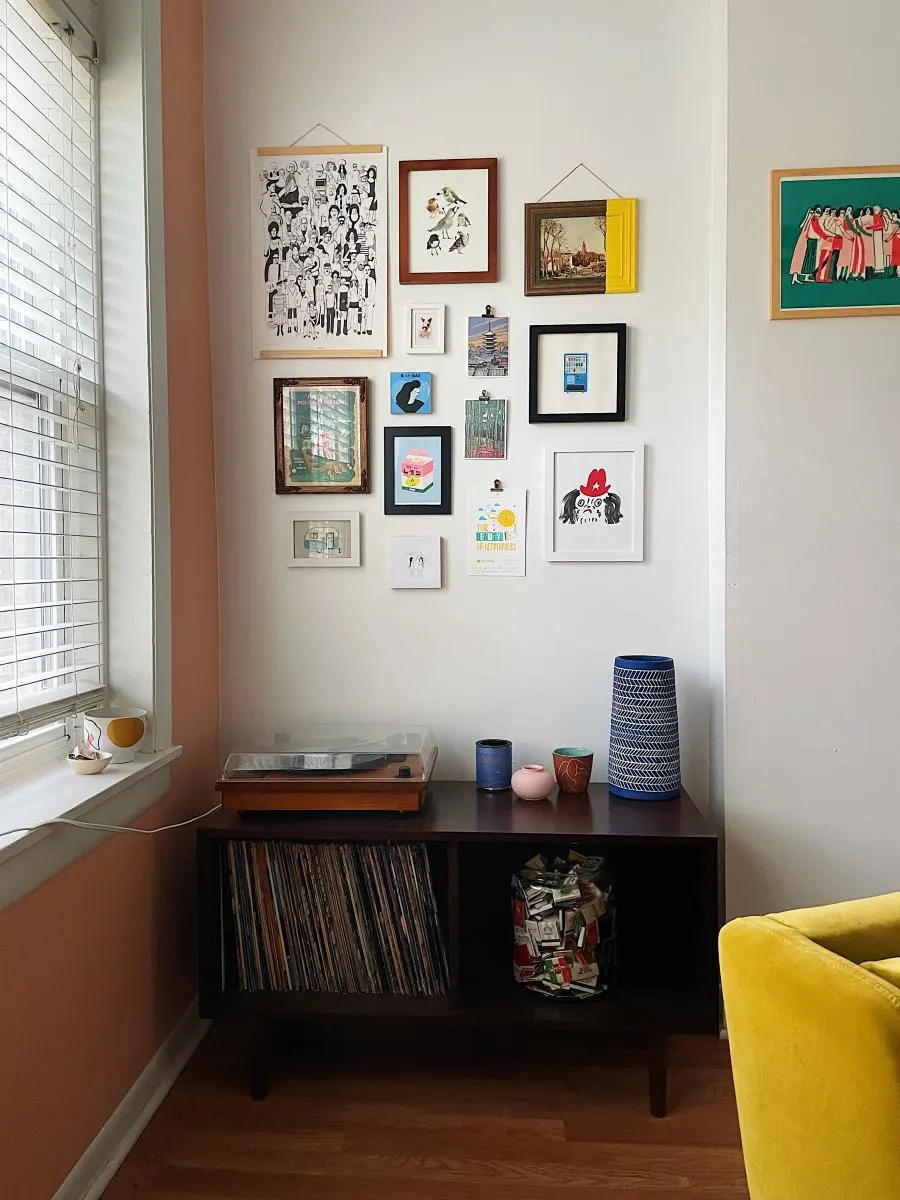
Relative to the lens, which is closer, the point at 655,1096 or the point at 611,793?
the point at 655,1096

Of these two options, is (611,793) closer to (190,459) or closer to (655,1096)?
(655,1096)

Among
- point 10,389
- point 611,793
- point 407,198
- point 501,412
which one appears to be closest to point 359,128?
point 407,198

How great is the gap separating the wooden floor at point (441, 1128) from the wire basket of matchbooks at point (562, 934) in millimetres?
241

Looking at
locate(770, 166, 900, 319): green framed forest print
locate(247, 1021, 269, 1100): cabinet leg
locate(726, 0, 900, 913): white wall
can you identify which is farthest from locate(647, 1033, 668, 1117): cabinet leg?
locate(770, 166, 900, 319): green framed forest print

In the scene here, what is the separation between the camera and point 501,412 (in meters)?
2.22

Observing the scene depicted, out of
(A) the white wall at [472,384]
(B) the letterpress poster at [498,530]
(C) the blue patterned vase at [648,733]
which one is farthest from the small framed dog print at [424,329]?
(C) the blue patterned vase at [648,733]

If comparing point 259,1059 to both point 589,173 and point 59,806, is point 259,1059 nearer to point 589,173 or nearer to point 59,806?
point 59,806

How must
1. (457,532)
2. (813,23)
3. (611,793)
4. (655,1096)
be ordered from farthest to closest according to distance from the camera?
1. (457,532)
2. (611,793)
3. (813,23)
4. (655,1096)

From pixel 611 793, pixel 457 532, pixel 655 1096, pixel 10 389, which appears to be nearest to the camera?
pixel 10 389

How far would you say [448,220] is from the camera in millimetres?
2215

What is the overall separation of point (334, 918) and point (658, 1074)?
74 centimetres

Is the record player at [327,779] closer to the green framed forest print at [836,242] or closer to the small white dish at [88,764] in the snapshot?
the small white dish at [88,764]

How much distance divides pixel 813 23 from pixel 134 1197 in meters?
2.71

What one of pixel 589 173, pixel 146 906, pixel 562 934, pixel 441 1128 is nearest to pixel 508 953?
pixel 562 934
